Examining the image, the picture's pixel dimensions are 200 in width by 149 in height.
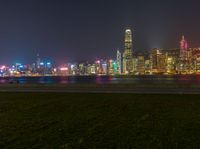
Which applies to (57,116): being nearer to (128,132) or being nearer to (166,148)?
(128,132)

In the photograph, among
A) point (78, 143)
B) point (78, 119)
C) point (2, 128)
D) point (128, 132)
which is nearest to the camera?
point (78, 143)

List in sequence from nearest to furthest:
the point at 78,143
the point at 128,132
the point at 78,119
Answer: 1. the point at 78,143
2. the point at 128,132
3. the point at 78,119

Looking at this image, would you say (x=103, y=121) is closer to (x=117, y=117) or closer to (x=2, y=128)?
(x=117, y=117)

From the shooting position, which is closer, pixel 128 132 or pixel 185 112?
pixel 128 132

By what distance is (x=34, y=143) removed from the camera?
9.60m

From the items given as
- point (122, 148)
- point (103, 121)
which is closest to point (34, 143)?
point (122, 148)

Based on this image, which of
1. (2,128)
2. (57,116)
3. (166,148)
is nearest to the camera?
(166,148)

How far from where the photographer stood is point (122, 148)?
8.69 meters

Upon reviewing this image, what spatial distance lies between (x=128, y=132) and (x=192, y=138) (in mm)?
2270

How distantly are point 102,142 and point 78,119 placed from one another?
4892 millimetres

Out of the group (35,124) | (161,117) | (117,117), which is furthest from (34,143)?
(161,117)

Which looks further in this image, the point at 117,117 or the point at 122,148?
the point at 117,117

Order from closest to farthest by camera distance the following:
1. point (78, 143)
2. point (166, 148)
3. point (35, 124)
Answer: point (166, 148) → point (78, 143) → point (35, 124)

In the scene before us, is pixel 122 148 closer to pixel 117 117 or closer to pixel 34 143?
pixel 34 143
